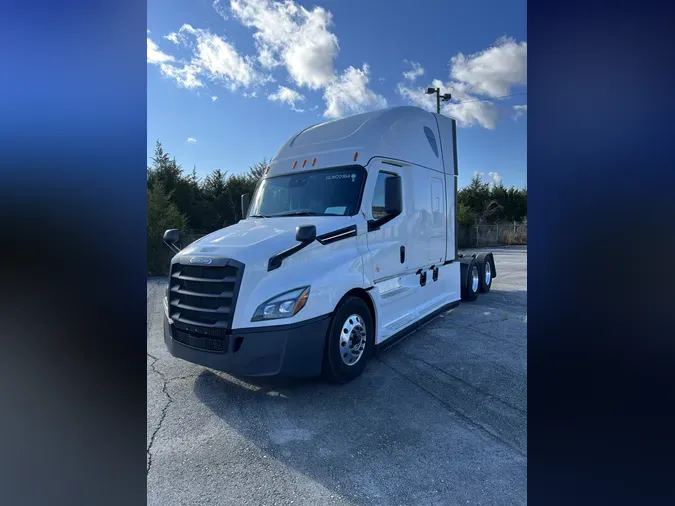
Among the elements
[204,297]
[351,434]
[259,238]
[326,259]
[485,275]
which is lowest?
[351,434]

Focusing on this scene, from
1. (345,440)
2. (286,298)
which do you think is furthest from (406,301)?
(345,440)

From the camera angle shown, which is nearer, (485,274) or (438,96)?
(485,274)

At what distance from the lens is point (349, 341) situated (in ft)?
13.7

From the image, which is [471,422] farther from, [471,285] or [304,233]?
[471,285]

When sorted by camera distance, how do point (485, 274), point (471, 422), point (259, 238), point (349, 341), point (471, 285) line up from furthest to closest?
point (485, 274) → point (471, 285) → point (349, 341) → point (259, 238) → point (471, 422)

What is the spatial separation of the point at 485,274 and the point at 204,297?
769cm

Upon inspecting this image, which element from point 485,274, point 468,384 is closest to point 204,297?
point 468,384

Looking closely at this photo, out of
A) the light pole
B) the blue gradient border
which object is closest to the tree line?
the light pole

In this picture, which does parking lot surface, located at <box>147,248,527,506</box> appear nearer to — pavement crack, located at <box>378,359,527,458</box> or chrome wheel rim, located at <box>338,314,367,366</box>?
pavement crack, located at <box>378,359,527,458</box>
